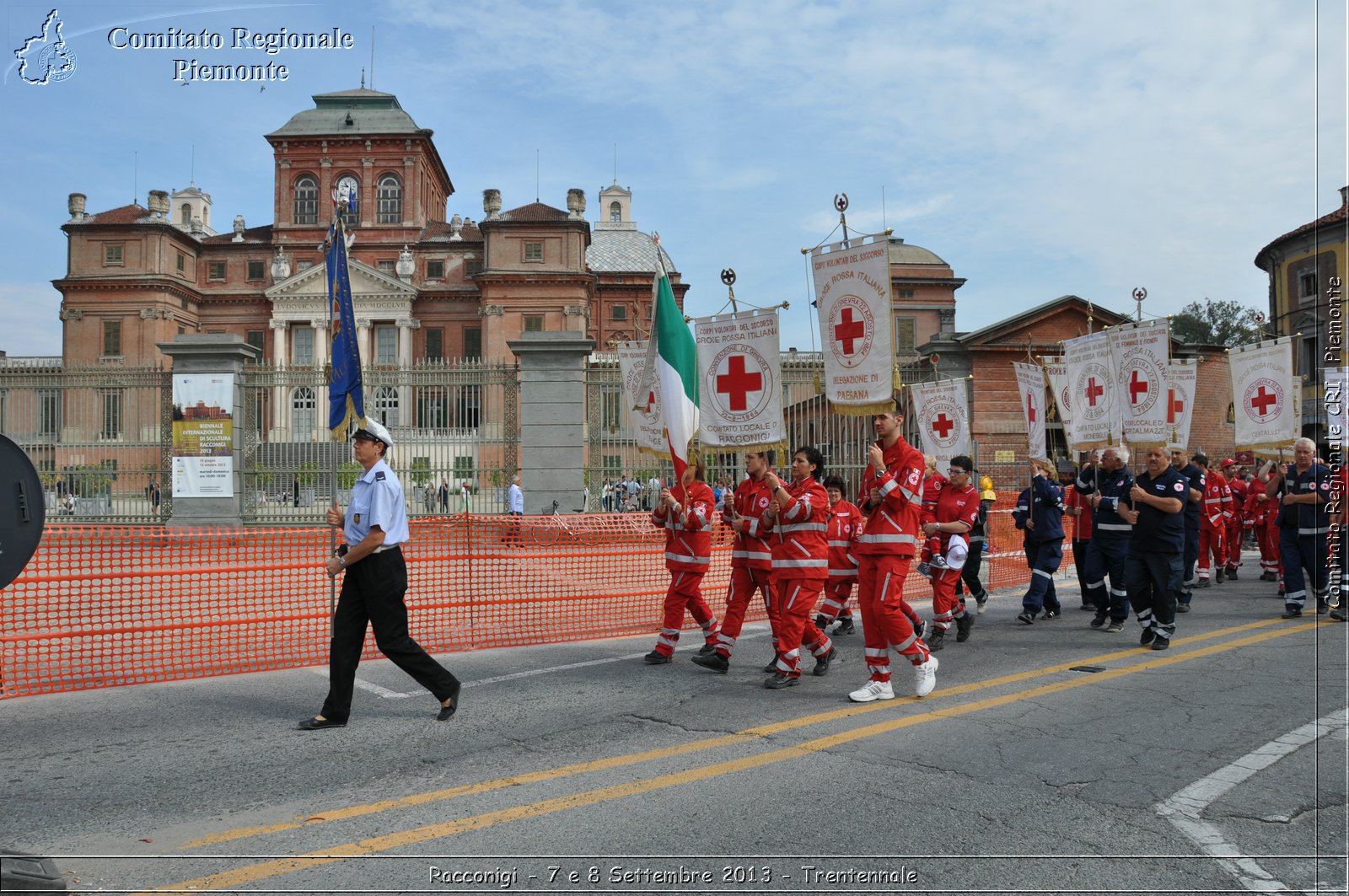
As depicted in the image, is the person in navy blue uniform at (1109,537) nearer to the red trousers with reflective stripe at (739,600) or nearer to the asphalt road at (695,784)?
the asphalt road at (695,784)

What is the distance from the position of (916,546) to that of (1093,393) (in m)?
5.99

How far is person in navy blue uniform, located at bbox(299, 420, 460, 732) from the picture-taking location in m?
6.02

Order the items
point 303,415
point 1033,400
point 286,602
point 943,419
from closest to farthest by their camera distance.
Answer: point 286,602 < point 943,419 < point 1033,400 < point 303,415

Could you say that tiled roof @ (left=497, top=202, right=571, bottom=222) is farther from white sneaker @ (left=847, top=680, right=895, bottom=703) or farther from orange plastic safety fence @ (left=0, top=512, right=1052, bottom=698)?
white sneaker @ (left=847, top=680, right=895, bottom=703)

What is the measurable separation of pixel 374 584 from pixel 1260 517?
1506cm

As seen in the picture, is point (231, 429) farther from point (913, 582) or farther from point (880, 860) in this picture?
point (880, 860)

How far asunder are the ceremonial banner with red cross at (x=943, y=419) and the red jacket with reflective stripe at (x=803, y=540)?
6.61 m

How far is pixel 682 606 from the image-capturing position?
8.03m

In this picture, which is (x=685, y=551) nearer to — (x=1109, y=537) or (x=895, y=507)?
(x=895, y=507)

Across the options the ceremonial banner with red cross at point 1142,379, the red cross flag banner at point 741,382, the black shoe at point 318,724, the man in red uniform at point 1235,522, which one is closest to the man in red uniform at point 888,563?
the red cross flag banner at point 741,382

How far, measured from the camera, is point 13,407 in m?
18.2

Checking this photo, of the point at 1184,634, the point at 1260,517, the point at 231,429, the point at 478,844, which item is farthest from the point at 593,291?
the point at 478,844

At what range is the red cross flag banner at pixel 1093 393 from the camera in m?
11.5

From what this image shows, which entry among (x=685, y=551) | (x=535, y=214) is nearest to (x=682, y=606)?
(x=685, y=551)
